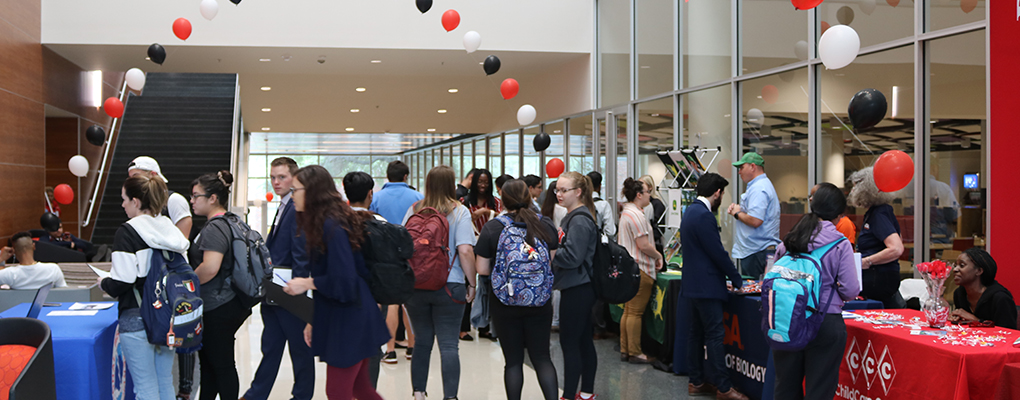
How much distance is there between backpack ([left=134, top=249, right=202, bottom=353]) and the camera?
3.24 metres

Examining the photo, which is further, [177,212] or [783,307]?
[177,212]

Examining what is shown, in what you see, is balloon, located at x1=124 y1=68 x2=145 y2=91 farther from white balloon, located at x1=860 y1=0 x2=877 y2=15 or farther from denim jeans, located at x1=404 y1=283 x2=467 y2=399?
white balloon, located at x1=860 y1=0 x2=877 y2=15

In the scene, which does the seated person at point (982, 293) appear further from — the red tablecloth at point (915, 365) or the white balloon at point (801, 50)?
the white balloon at point (801, 50)

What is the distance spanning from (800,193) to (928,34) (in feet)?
5.68

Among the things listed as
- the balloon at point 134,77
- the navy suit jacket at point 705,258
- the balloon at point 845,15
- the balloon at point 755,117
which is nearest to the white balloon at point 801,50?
the balloon at point 845,15

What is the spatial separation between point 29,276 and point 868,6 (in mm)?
6081

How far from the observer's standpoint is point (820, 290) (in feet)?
10.9

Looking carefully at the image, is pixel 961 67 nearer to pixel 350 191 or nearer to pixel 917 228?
pixel 917 228

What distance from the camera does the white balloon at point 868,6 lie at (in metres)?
5.53

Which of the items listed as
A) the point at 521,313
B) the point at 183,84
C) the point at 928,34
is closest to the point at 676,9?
the point at 928,34

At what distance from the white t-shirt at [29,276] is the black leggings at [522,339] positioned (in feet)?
8.06

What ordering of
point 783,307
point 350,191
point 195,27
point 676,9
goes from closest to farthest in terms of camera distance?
point 783,307 → point 350,191 → point 676,9 → point 195,27

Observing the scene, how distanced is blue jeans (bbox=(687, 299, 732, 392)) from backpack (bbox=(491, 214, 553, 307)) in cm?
140

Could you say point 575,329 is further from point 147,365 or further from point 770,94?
point 770,94
